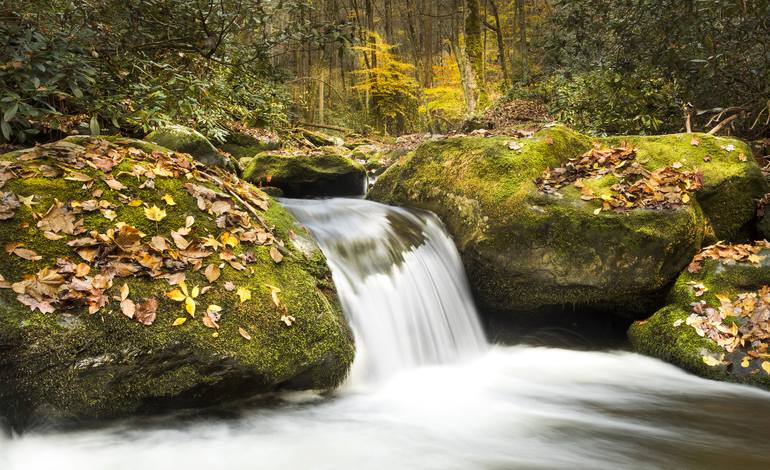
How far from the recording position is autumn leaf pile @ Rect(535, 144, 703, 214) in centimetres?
546

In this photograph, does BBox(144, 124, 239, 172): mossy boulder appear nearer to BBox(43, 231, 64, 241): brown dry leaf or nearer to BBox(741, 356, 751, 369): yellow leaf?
BBox(43, 231, 64, 241): brown dry leaf

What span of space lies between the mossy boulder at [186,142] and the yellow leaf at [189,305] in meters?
4.23

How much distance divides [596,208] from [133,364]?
181 inches

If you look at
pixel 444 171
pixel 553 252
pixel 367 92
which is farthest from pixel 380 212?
pixel 367 92

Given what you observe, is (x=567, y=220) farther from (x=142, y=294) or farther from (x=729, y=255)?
(x=142, y=294)

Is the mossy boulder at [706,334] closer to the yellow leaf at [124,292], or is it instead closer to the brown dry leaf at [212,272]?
the brown dry leaf at [212,272]

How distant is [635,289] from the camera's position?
5391 mm

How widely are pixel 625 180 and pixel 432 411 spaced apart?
3.59 metres

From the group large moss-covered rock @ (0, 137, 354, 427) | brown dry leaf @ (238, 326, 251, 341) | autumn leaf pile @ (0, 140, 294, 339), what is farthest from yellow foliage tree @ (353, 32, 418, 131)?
brown dry leaf @ (238, 326, 251, 341)

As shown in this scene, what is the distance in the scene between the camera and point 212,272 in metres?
3.55

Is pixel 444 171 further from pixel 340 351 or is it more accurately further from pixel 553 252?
pixel 340 351

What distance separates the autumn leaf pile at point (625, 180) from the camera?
215 inches

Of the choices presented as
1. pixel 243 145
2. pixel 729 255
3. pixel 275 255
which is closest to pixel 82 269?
pixel 275 255

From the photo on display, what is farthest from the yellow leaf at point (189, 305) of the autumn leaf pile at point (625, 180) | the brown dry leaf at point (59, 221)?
the autumn leaf pile at point (625, 180)
